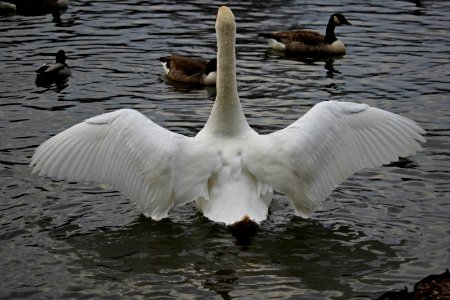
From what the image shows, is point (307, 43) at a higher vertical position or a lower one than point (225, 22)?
lower

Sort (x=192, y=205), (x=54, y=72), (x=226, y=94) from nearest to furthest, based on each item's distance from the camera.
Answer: (x=226, y=94) → (x=192, y=205) → (x=54, y=72)

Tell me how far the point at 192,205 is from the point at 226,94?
1.54 meters

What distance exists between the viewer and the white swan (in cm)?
952

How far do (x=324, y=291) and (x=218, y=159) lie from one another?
1899mm

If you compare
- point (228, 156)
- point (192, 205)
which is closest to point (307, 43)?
point (192, 205)

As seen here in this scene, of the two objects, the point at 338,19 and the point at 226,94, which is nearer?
the point at 226,94

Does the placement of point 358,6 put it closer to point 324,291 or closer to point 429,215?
point 429,215

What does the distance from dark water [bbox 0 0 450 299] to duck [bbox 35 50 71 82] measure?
0.89ft

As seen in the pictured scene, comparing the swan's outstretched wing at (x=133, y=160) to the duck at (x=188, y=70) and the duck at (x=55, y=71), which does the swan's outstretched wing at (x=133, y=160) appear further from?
the duck at (x=188, y=70)

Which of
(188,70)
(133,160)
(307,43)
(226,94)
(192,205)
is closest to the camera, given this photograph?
(133,160)

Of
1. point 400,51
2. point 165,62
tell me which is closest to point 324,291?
point 165,62

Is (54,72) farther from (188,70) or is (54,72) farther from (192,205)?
(192,205)

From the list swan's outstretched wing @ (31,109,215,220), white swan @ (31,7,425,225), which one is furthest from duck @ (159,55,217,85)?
swan's outstretched wing @ (31,109,215,220)

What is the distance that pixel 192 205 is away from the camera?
1088cm
